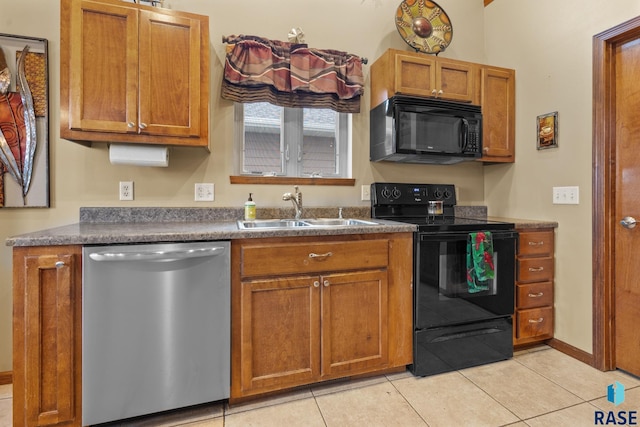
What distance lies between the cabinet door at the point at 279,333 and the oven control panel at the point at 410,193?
103cm

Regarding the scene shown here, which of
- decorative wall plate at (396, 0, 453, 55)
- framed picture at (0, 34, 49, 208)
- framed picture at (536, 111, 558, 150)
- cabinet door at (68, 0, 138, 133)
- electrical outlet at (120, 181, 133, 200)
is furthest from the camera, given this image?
decorative wall plate at (396, 0, 453, 55)

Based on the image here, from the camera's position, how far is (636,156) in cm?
183

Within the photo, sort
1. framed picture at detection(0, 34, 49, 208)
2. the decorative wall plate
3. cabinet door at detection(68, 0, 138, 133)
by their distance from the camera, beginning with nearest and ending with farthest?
cabinet door at detection(68, 0, 138, 133)
framed picture at detection(0, 34, 49, 208)
the decorative wall plate

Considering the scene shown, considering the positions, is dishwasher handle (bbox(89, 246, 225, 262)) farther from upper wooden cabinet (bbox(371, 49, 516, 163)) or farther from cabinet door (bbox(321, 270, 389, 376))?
upper wooden cabinet (bbox(371, 49, 516, 163))

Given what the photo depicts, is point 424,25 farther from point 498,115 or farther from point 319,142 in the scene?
point 319,142

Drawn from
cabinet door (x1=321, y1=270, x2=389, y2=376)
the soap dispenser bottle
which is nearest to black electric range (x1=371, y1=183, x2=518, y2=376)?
cabinet door (x1=321, y1=270, x2=389, y2=376)

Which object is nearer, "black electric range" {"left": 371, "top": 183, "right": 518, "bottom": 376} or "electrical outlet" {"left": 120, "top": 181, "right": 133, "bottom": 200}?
"black electric range" {"left": 371, "top": 183, "right": 518, "bottom": 376}

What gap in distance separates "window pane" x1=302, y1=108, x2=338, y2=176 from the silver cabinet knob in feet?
6.06

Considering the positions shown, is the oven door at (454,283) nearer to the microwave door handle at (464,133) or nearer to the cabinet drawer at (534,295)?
the cabinet drawer at (534,295)

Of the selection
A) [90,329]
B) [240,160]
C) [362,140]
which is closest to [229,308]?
[90,329]

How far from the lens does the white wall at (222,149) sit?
1868mm

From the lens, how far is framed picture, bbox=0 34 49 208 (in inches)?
70.9

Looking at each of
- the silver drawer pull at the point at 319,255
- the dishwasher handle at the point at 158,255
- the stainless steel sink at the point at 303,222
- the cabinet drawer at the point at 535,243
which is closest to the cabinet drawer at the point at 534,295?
the cabinet drawer at the point at 535,243

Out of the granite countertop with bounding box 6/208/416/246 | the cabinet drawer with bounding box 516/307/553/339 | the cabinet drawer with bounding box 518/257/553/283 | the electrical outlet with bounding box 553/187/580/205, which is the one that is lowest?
the cabinet drawer with bounding box 516/307/553/339
